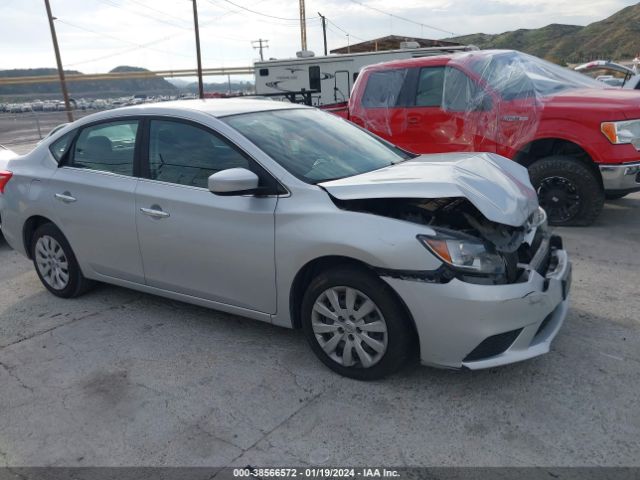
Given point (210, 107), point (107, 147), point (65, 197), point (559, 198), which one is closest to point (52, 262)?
point (65, 197)

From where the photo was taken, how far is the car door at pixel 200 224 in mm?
3336

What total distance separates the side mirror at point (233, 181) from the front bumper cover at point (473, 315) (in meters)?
0.98

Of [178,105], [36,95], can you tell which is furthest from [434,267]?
[36,95]

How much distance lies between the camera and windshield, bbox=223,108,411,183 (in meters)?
3.45

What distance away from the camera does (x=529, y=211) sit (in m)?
3.33

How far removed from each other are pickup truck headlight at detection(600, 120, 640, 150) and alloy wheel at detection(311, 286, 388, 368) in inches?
161

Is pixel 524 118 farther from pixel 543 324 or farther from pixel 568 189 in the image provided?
pixel 543 324

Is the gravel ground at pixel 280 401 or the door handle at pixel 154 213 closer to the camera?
the gravel ground at pixel 280 401

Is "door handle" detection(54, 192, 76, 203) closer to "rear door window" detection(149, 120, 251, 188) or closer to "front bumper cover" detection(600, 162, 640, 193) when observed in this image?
"rear door window" detection(149, 120, 251, 188)

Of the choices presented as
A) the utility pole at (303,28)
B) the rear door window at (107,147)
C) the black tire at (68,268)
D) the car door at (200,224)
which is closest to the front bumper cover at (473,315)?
the car door at (200,224)

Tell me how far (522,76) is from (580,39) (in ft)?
294

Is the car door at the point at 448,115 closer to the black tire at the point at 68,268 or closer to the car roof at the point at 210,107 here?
the car roof at the point at 210,107

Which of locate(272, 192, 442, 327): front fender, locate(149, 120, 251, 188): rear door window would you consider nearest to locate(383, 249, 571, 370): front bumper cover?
locate(272, 192, 442, 327): front fender

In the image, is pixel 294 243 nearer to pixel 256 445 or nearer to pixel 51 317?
pixel 256 445
